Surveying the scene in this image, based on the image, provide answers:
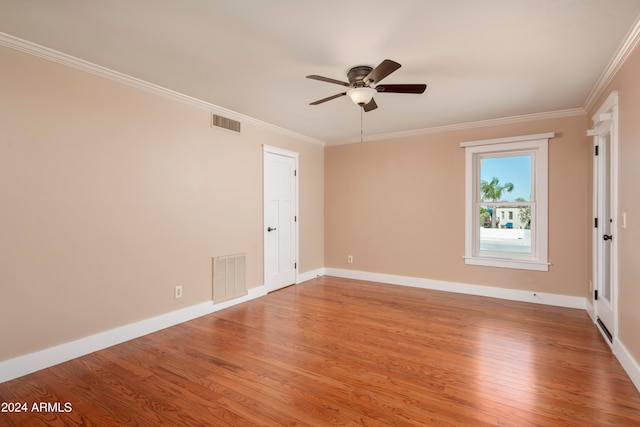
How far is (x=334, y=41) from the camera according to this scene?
232cm

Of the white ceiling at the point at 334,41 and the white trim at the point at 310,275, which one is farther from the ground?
the white ceiling at the point at 334,41

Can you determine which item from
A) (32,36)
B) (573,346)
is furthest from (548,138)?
(32,36)

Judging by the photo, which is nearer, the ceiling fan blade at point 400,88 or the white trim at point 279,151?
the ceiling fan blade at point 400,88

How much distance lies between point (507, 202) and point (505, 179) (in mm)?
336

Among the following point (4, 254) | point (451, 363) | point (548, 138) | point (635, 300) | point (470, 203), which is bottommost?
point (451, 363)

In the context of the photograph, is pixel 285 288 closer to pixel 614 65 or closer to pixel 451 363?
pixel 451 363

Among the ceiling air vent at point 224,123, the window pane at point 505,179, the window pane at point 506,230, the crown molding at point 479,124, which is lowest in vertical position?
the window pane at point 506,230

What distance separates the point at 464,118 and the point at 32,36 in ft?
15.1

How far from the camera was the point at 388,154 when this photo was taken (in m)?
5.29

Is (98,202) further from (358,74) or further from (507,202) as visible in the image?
(507,202)

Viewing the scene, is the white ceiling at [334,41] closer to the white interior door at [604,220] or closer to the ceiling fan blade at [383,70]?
the ceiling fan blade at [383,70]

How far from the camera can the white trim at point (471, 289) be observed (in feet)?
13.3

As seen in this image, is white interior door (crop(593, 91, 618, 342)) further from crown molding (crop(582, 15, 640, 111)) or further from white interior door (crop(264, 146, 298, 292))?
white interior door (crop(264, 146, 298, 292))

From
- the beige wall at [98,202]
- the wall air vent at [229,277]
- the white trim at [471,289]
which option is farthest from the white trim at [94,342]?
the white trim at [471,289]
